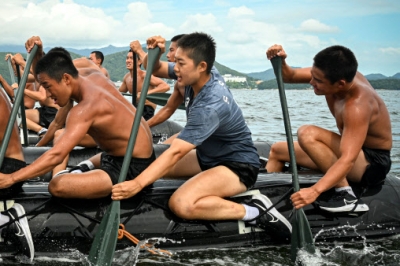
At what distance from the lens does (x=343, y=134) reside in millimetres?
5953

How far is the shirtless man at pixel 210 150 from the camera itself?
18.0ft

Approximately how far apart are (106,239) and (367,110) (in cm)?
275

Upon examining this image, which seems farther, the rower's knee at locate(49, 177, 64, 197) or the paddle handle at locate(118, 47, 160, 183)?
the rower's knee at locate(49, 177, 64, 197)

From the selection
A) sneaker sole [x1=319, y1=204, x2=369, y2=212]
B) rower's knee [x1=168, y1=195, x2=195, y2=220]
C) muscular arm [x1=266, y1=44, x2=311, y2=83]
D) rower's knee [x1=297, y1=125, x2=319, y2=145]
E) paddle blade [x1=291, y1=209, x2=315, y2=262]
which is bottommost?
paddle blade [x1=291, y1=209, x2=315, y2=262]

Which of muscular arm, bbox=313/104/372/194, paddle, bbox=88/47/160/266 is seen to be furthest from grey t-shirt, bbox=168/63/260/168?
muscular arm, bbox=313/104/372/194

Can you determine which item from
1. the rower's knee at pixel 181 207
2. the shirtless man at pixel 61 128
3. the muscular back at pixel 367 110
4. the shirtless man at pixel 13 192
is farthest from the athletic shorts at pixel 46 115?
the muscular back at pixel 367 110

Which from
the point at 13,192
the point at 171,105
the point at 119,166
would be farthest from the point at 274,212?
the point at 13,192

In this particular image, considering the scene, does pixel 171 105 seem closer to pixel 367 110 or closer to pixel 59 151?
pixel 59 151

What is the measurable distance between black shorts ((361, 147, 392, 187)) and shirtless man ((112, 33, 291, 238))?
104cm

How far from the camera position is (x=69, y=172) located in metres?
6.04

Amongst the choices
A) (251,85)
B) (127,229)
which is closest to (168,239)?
(127,229)

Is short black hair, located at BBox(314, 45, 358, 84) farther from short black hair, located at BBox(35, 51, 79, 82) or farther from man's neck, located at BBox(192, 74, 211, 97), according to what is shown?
short black hair, located at BBox(35, 51, 79, 82)

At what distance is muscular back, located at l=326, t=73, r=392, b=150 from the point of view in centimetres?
597

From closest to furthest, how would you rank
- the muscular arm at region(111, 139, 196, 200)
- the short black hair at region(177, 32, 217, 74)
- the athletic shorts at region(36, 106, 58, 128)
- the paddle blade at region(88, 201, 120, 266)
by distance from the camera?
the muscular arm at region(111, 139, 196, 200) < the paddle blade at region(88, 201, 120, 266) < the short black hair at region(177, 32, 217, 74) < the athletic shorts at region(36, 106, 58, 128)
